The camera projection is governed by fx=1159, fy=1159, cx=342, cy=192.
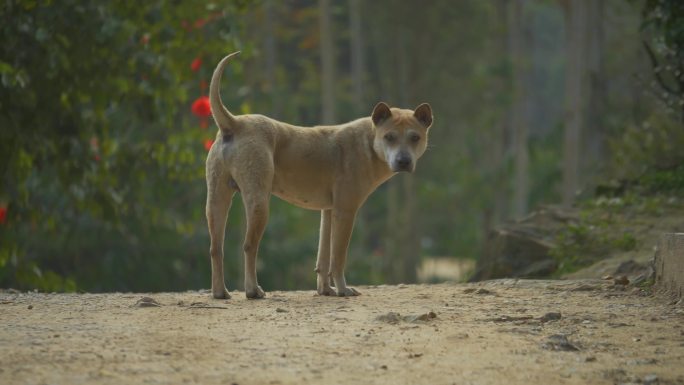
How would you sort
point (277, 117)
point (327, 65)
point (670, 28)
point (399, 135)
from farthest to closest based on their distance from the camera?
1. point (277, 117)
2. point (327, 65)
3. point (670, 28)
4. point (399, 135)

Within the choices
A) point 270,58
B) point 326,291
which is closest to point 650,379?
point 326,291

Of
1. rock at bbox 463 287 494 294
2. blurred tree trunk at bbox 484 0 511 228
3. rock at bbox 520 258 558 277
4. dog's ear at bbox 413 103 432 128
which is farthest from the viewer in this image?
blurred tree trunk at bbox 484 0 511 228

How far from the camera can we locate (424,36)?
34.2 metres

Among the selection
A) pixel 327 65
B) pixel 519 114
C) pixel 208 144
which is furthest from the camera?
pixel 519 114

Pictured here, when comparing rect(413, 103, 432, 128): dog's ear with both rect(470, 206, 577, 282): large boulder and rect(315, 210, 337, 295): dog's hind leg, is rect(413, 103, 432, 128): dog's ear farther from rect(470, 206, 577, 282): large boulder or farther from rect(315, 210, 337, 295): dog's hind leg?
rect(470, 206, 577, 282): large boulder

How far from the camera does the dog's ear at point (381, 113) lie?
373 inches

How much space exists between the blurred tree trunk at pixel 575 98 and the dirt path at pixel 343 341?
64.9 ft

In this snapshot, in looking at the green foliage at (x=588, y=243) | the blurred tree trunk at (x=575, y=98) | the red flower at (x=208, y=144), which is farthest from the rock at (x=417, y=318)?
the blurred tree trunk at (x=575, y=98)

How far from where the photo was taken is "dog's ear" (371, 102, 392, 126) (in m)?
9.48

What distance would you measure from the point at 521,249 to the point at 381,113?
3333mm

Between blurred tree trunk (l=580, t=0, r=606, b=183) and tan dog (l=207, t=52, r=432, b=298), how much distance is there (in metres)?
19.7

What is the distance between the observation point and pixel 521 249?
40.0 ft

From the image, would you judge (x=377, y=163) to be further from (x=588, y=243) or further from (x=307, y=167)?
(x=588, y=243)

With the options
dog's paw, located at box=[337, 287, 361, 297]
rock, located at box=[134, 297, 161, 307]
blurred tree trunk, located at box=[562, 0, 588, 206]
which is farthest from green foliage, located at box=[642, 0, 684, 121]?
blurred tree trunk, located at box=[562, 0, 588, 206]
